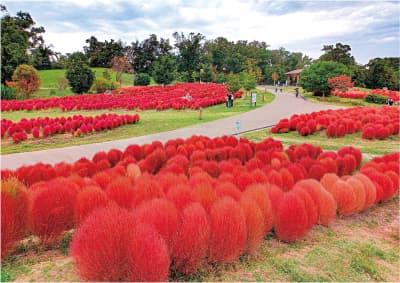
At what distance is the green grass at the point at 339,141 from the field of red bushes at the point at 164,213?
4.84m

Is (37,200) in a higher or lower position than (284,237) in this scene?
higher

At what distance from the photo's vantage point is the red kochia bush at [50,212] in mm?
2943

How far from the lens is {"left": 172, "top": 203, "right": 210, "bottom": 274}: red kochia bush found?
248cm

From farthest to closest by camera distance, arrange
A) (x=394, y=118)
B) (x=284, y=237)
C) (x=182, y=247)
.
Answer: (x=394, y=118)
(x=284, y=237)
(x=182, y=247)

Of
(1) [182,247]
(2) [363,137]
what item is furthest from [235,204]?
(2) [363,137]

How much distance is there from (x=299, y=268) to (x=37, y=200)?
2475mm

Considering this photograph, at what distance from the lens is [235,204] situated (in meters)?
2.79

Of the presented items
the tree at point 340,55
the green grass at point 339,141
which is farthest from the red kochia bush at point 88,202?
the tree at point 340,55

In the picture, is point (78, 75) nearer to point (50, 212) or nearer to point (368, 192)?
point (50, 212)

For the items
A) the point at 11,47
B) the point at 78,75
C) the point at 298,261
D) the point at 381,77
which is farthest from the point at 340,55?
the point at 298,261

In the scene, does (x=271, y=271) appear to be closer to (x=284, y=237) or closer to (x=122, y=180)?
(x=284, y=237)

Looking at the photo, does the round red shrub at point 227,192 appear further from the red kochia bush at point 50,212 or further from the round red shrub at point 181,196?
the red kochia bush at point 50,212

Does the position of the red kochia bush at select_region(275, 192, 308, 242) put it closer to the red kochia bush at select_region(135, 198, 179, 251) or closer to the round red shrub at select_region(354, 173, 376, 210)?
the red kochia bush at select_region(135, 198, 179, 251)

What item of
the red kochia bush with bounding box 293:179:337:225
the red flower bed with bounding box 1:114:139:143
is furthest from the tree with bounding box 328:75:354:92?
the red kochia bush with bounding box 293:179:337:225
